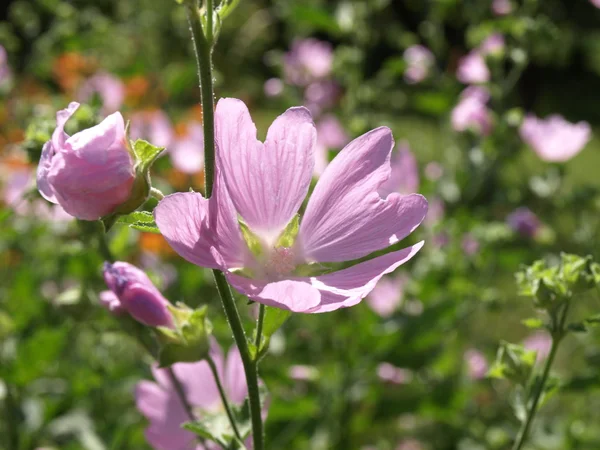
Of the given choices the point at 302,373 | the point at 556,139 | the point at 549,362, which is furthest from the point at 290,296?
the point at 556,139

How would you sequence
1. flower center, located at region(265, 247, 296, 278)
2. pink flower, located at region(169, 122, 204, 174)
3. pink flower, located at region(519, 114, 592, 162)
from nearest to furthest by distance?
flower center, located at region(265, 247, 296, 278), pink flower, located at region(519, 114, 592, 162), pink flower, located at region(169, 122, 204, 174)

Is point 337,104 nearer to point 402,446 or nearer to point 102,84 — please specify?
point 102,84

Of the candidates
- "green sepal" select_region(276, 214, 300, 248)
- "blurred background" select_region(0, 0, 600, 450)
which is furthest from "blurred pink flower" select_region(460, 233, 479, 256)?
"green sepal" select_region(276, 214, 300, 248)

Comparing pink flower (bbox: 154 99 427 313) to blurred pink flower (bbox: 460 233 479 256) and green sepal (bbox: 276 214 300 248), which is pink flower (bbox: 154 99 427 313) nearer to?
green sepal (bbox: 276 214 300 248)

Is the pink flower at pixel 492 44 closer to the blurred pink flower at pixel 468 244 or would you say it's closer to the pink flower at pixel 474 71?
the pink flower at pixel 474 71

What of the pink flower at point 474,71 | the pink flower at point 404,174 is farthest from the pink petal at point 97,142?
the pink flower at point 474,71
